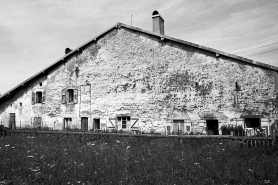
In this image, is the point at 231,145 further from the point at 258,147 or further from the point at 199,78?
the point at 199,78

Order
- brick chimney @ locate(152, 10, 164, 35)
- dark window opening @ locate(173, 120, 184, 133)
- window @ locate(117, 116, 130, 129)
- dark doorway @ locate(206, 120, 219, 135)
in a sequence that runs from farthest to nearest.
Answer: brick chimney @ locate(152, 10, 164, 35), window @ locate(117, 116, 130, 129), dark window opening @ locate(173, 120, 184, 133), dark doorway @ locate(206, 120, 219, 135)

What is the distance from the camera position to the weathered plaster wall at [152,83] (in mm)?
12570

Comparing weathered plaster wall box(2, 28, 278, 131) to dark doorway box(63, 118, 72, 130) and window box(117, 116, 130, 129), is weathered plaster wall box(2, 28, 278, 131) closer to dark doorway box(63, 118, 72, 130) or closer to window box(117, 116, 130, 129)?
dark doorway box(63, 118, 72, 130)

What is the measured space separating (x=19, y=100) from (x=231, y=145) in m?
18.7

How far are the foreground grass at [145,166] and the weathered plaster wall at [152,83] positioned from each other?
5678mm

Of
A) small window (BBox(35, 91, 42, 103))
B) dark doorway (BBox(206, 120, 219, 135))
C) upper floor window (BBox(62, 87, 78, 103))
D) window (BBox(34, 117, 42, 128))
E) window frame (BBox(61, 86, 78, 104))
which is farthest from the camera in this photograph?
small window (BBox(35, 91, 42, 103))

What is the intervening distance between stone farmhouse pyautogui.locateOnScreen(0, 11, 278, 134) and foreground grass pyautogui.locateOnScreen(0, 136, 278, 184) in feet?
18.2

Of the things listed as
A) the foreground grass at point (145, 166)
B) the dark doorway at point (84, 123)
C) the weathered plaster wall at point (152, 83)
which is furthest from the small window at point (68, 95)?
the foreground grass at point (145, 166)

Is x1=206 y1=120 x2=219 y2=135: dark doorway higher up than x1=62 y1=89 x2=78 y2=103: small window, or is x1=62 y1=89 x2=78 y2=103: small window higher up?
x1=62 y1=89 x2=78 y2=103: small window

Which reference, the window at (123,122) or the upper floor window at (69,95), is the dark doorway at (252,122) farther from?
the upper floor window at (69,95)

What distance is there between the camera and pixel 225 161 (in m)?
6.27

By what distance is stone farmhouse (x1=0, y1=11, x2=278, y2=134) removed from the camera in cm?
1258

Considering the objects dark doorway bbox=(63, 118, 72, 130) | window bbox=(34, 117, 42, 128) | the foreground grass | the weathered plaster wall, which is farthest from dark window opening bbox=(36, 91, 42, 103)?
the foreground grass

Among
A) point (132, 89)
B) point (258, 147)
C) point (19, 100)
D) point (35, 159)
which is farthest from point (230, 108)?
point (19, 100)
